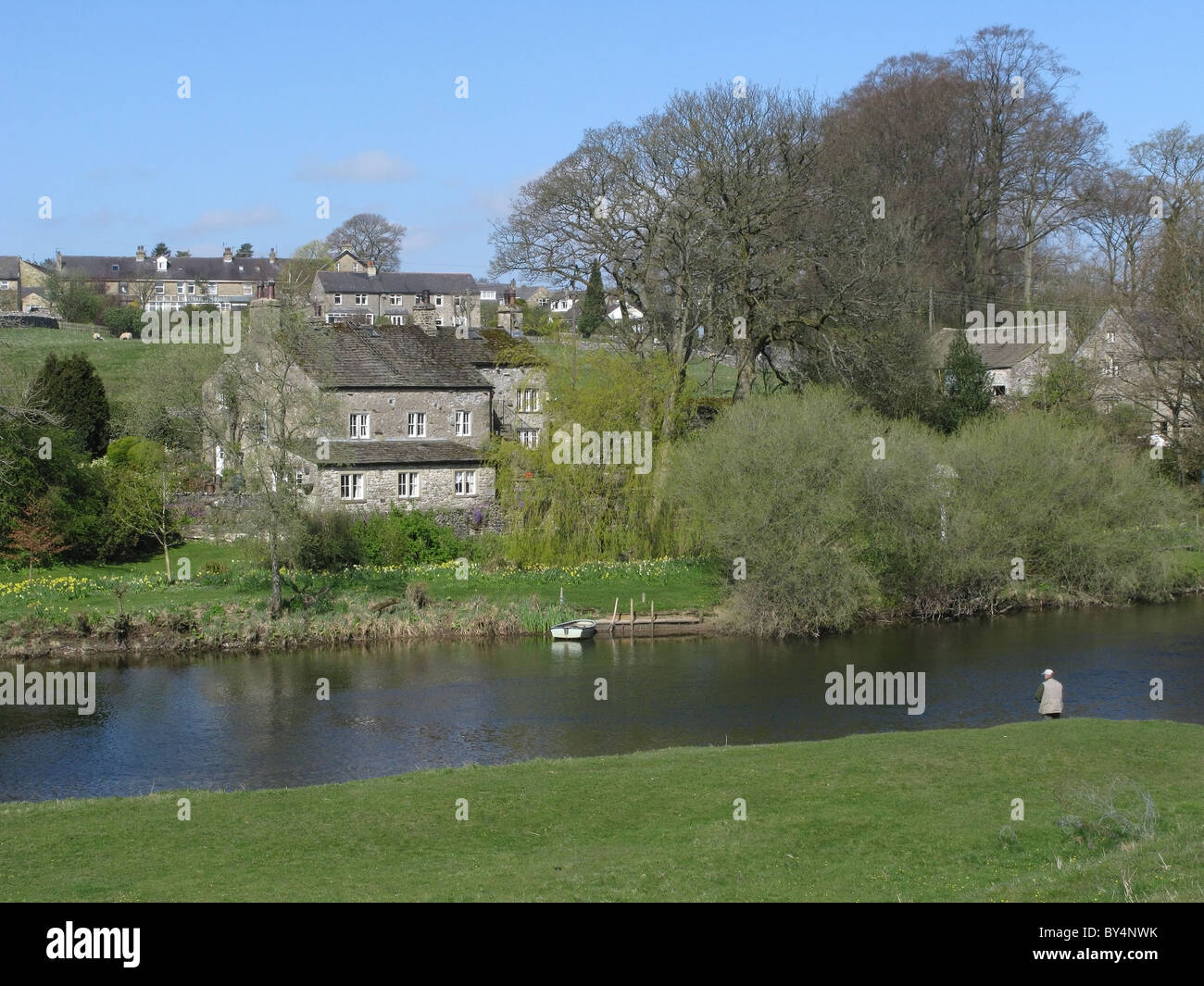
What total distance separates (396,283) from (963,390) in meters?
65.6

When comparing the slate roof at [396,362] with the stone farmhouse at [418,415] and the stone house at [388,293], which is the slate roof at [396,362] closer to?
the stone farmhouse at [418,415]

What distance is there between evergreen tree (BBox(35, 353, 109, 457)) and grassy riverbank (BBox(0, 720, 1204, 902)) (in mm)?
41781

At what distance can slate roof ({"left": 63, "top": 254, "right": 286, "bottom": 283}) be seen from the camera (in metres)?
120

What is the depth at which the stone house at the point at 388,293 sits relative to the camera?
350 feet

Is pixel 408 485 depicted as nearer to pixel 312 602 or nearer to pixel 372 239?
pixel 312 602

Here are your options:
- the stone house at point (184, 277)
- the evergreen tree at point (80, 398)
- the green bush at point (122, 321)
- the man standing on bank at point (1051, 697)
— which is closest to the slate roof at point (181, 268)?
the stone house at point (184, 277)

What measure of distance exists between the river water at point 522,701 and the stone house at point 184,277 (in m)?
85.0

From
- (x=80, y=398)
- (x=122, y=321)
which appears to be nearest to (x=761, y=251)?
(x=80, y=398)

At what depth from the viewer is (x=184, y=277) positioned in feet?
393

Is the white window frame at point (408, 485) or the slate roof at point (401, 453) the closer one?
the slate roof at point (401, 453)

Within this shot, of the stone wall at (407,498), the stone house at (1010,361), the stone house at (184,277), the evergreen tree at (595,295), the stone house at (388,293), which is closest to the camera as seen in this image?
the stone wall at (407,498)
